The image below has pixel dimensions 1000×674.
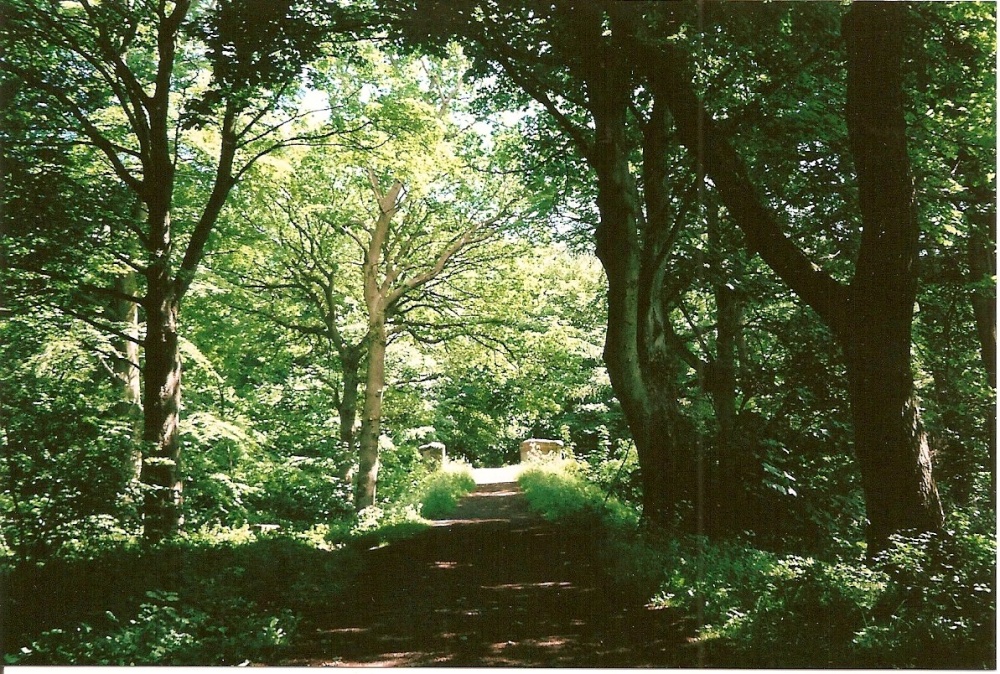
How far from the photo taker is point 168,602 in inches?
213

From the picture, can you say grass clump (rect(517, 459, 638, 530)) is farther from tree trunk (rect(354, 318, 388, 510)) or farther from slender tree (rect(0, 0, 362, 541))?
slender tree (rect(0, 0, 362, 541))

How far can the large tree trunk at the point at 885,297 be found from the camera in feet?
17.7

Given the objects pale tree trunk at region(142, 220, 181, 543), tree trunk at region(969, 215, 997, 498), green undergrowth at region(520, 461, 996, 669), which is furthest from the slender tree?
tree trunk at region(969, 215, 997, 498)

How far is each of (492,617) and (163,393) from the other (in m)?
Result: 5.36

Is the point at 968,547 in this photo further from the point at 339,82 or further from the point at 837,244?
the point at 339,82

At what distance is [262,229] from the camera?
44.5ft

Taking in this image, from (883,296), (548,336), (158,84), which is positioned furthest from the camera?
(548,336)

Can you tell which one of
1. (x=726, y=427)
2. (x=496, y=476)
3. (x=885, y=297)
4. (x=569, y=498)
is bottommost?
(x=496, y=476)

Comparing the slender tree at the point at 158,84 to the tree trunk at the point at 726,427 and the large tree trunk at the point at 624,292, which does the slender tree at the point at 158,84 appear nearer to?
the large tree trunk at the point at 624,292

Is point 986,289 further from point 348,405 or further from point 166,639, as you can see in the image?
point 348,405

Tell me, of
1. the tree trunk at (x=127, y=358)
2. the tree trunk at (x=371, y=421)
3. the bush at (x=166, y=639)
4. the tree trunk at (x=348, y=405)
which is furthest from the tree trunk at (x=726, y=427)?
the tree trunk at (x=127, y=358)

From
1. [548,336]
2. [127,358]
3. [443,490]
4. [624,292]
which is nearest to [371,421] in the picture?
[443,490]

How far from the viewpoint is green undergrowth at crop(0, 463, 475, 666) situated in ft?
15.4

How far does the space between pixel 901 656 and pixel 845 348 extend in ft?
8.52
